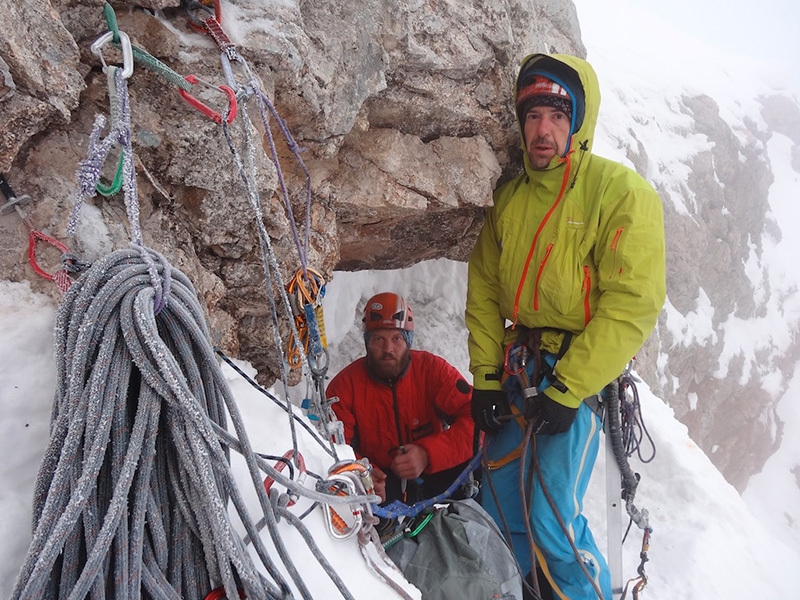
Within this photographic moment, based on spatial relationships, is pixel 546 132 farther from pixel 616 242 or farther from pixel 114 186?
pixel 114 186

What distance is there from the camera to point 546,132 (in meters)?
2.39

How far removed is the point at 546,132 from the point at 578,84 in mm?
258

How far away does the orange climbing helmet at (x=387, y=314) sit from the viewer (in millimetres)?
3365

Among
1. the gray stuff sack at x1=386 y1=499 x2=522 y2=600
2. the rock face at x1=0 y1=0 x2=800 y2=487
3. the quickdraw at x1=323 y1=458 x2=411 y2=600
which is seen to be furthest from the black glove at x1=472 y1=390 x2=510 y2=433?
the quickdraw at x1=323 y1=458 x2=411 y2=600

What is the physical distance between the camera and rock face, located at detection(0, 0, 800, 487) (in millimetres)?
1342

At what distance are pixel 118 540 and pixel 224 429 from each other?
11.2 inches

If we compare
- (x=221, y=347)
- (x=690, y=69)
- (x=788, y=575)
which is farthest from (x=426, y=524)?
(x=690, y=69)

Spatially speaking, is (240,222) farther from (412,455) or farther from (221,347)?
(412,455)

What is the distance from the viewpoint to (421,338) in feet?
15.4

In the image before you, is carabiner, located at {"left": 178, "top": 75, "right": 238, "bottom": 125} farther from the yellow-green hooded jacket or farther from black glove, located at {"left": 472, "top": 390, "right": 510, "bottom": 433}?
black glove, located at {"left": 472, "top": 390, "right": 510, "bottom": 433}

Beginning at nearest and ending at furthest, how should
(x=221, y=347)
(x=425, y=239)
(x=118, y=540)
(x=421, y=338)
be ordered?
1. (x=118, y=540)
2. (x=221, y=347)
3. (x=425, y=239)
4. (x=421, y=338)

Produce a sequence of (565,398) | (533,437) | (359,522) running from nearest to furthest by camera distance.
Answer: (359,522), (565,398), (533,437)

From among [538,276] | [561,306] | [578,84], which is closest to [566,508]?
[561,306]

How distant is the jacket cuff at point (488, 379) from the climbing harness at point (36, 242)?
2.01m
